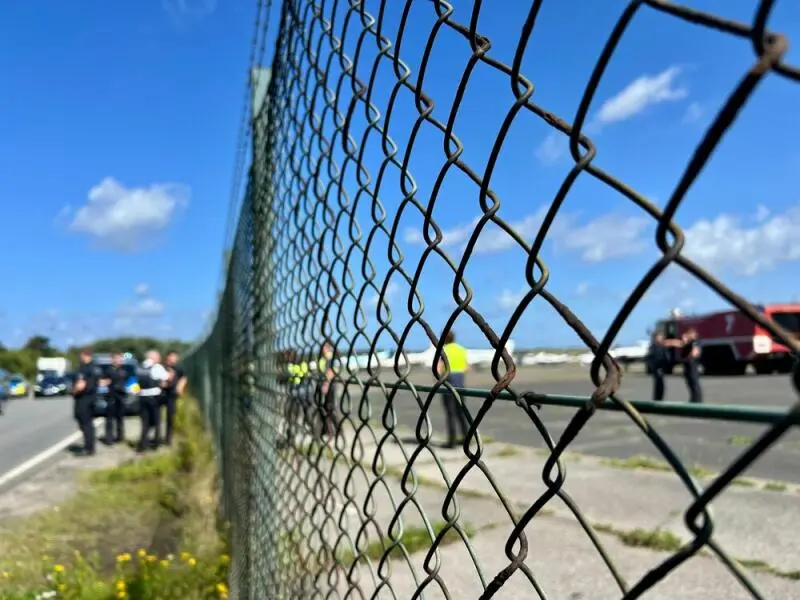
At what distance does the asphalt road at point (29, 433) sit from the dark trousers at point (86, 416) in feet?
3.30

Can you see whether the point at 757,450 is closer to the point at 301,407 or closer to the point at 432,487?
the point at 301,407

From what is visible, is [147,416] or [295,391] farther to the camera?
[147,416]

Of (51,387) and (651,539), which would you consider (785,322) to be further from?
(51,387)

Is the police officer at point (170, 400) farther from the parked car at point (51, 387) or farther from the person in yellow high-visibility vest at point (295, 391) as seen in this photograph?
the parked car at point (51, 387)

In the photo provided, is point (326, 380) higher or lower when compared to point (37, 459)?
higher

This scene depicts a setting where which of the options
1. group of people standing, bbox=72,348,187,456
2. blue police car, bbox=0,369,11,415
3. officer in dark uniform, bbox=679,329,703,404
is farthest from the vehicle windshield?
blue police car, bbox=0,369,11,415

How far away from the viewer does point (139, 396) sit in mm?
14125

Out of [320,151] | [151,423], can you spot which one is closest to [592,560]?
[320,151]

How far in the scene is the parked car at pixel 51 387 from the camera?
45.9 metres

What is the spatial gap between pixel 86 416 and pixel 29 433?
6.01 meters

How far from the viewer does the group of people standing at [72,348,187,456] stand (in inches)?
524

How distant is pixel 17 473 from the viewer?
1135cm

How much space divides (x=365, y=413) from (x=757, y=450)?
1.48m

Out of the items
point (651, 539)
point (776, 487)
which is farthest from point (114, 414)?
point (651, 539)
